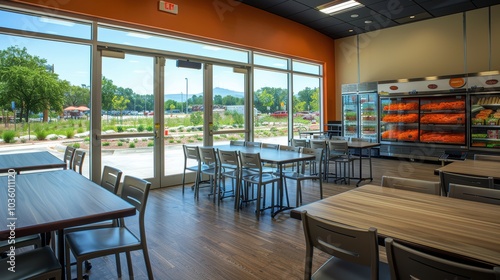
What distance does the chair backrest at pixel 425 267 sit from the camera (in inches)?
39.2

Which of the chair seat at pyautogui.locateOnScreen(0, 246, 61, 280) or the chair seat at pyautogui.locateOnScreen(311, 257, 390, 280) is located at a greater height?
the chair seat at pyautogui.locateOnScreen(0, 246, 61, 280)

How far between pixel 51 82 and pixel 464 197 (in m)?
5.08

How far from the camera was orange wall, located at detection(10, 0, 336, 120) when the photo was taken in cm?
466

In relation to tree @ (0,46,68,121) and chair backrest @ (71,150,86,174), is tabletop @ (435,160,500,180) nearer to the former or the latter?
chair backrest @ (71,150,86,174)

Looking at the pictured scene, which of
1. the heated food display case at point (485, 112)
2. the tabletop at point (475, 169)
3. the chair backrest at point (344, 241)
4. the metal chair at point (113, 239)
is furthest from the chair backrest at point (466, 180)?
the heated food display case at point (485, 112)

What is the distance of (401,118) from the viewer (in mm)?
7941

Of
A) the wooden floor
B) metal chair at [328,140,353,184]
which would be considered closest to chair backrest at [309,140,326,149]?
metal chair at [328,140,353,184]

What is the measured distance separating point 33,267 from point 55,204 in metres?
0.31

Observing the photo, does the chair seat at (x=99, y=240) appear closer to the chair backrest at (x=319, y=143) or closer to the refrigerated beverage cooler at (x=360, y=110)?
the chair backrest at (x=319, y=143)

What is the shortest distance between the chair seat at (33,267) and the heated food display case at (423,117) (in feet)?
25.5

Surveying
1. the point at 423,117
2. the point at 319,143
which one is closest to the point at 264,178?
the point at 319,143

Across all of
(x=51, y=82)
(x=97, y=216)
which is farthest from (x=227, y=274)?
(x=51, y=82)

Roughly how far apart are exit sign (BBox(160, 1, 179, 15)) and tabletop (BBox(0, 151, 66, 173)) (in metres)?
2.95

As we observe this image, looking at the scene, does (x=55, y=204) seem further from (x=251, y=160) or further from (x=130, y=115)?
(x=130, y=115)
